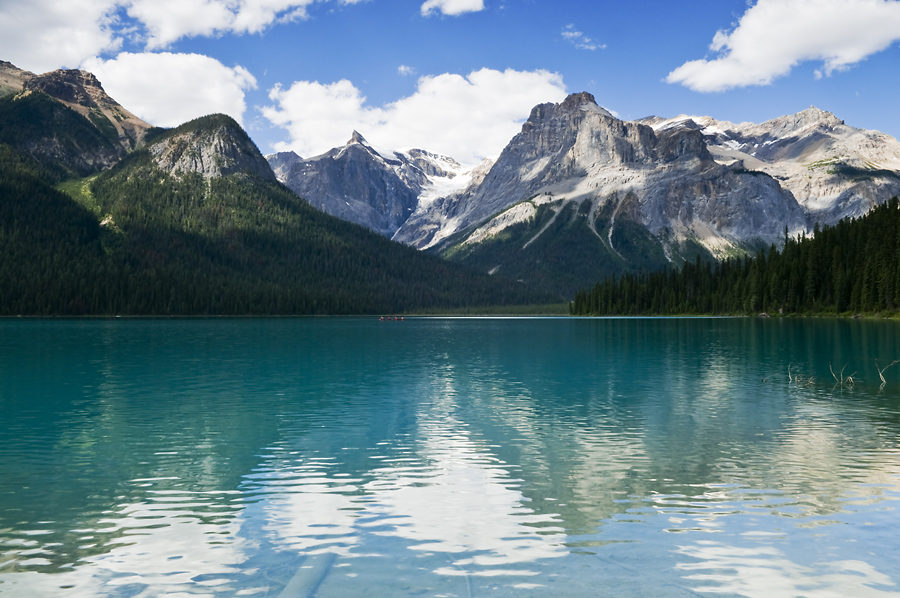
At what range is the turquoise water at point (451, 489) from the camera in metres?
15.3

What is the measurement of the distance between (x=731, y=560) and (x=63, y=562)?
650 inches

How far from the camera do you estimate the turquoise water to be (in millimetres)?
15305

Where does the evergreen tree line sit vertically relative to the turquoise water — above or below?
above

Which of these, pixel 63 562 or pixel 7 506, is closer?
pixel 63 562

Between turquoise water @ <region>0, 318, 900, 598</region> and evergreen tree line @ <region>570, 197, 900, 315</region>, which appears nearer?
turquoise water @ <region>0, 318, 900, 598</region>

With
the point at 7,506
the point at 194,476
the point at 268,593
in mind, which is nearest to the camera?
the point at 268,593

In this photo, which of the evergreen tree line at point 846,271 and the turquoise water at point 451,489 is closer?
the turquoise water at point 451,489

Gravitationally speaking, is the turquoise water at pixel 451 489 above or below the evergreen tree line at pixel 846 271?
below

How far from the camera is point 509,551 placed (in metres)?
16.8

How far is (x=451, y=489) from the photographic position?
75.4 feet

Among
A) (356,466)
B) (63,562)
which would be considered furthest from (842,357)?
(63,562)

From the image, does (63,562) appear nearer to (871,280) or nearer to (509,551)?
(509,551)

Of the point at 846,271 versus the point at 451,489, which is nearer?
the point at 451,489

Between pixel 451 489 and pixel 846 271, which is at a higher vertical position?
pixel 846 271
